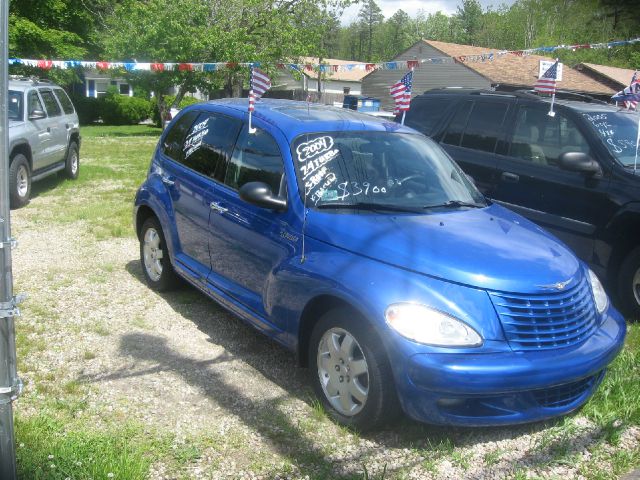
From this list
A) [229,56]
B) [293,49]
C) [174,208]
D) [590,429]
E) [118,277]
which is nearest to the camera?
[590,429]

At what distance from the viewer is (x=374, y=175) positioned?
4531 millimetres

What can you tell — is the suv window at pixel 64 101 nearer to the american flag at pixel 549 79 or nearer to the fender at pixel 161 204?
the fender at pixel 161 204

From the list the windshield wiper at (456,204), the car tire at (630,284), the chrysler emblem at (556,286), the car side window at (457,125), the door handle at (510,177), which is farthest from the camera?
the car side window at (457,125)

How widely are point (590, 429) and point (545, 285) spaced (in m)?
0.98

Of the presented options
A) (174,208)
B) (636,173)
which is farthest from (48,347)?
(636,173)

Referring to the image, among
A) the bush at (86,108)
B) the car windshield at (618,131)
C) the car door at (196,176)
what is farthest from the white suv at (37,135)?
the bush at (86,108)

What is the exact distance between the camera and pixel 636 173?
5.87 meters

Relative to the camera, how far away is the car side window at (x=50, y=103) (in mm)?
11084

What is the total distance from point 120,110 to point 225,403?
34.5 metres

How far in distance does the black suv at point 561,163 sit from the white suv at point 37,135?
221 inches

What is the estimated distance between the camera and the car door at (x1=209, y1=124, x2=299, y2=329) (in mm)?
4387

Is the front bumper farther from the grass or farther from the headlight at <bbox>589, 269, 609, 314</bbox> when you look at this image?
the headlight at <bbox>589, 269, 609, 314</bbox>

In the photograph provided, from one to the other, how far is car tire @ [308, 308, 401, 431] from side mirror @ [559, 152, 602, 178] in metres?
3.21

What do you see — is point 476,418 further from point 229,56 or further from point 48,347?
point 229,56
